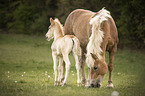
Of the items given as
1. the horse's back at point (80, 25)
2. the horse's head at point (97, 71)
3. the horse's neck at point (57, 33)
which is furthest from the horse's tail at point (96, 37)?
the horse's neck at point (57, 33)

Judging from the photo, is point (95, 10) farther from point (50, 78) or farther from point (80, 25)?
point (50, 78)

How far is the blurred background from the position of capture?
1739 cm

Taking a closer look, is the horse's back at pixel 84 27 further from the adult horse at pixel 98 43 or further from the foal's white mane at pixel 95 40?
the foal's white mane at pixel 95 40

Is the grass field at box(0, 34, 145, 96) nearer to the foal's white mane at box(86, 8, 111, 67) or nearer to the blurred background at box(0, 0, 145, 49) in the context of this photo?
the foal's white mane at box(86, 8, 111, 67)

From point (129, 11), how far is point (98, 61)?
12046 mm

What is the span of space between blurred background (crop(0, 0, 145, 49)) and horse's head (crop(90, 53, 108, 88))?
35.3 ft

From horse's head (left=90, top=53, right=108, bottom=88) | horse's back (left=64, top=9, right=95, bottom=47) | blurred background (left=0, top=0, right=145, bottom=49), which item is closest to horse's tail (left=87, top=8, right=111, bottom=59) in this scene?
horse's head (left=90, top=53, right=108, bottom=88)

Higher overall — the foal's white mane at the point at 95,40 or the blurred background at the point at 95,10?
the blurred background at the point at 95,10

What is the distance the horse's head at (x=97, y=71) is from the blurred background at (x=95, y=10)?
10767 mm

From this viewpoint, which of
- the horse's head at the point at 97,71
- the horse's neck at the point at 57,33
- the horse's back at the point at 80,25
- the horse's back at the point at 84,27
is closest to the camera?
the horse's head at the point at 97,71

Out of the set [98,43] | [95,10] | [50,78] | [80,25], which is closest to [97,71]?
[98,43]

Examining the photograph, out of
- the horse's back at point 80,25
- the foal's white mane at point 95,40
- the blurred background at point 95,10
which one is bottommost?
the foal's white mane at point 95,40

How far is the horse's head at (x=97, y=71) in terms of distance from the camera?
6539mm

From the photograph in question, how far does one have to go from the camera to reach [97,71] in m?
6.55
